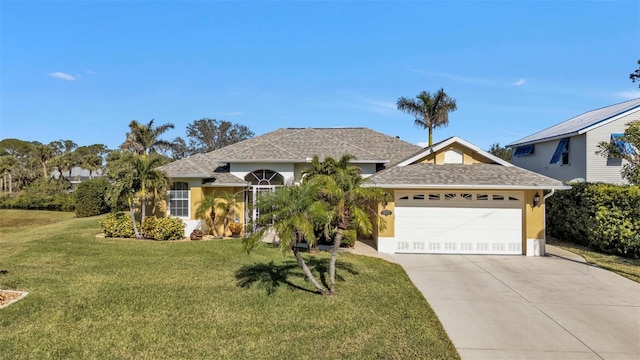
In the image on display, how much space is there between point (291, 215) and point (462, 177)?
962cm

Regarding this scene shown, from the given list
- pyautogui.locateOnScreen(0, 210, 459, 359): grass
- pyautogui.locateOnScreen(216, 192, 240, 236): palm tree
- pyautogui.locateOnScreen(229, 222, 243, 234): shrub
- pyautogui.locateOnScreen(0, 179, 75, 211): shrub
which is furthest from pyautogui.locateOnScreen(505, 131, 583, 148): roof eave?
pyautogui.locateOnScreen(0, 179, 75, 211): shrub

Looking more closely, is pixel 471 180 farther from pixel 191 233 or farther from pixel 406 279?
pixel 191 233

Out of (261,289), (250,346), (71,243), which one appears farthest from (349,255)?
(71,243)

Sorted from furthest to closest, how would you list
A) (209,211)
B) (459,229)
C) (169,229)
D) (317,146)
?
(317,146), (209,211), (169,229), (459,229)

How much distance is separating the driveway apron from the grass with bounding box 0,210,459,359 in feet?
2.08

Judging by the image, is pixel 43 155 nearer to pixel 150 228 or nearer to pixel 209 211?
pixel 150 228

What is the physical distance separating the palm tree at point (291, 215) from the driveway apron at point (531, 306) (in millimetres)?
3575

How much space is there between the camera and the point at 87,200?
29219mm

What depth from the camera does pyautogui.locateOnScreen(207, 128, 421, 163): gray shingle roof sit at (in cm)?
1894

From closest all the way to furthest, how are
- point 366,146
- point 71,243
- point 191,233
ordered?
point 71,243 < point 191,233 < point 366,146

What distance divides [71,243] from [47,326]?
10479 mm

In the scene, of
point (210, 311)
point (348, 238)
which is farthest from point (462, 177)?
point (210, 311)

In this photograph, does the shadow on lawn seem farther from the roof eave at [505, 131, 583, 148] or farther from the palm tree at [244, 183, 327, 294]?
the roof eave at [505, 131, 583, 148]

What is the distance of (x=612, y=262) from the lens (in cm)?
1252
